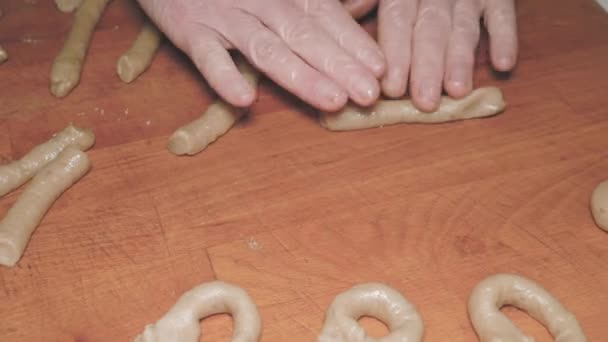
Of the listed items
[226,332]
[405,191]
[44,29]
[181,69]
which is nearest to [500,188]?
[405,191]

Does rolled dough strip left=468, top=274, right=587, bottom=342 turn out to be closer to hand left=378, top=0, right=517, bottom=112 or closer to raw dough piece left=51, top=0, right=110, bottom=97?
hand left=378, top=0, right=517, bottom=112

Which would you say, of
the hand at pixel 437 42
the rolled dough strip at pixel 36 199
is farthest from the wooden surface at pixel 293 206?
the hand at pixel 437 42

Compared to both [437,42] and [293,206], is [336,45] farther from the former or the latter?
[293,206]

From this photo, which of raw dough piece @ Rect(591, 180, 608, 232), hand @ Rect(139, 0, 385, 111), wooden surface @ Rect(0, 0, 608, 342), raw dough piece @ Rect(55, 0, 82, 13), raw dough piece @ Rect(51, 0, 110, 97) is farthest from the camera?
raw dough piece @ Rect(55, 0, 82, 13)

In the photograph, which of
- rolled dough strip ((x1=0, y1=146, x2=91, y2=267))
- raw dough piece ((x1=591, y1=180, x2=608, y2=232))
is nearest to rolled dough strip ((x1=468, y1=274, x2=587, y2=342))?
raw dough piece ((x1=591, y1=180, x2=608, y2=232))

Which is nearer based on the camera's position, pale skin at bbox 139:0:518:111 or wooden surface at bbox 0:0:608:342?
wooden surface at bbox 0:0:608:342

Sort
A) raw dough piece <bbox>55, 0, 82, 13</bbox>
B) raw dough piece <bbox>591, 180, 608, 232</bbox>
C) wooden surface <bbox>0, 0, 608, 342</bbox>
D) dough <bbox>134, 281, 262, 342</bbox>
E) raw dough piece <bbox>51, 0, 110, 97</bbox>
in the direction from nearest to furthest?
1. dough <bbox>134, 281, 262, 342</bbox>
2. wooden surface <bbox>0, 0, 608, 342</bbox>
3. raw dough piece <bbox>591, 180, 608, 232</bbox>
4. raw dough piece <bbox>51, 0, 110, 97</bbox>
5. raw dough piece <bbox>55, 0, 82, 13</bbox>
